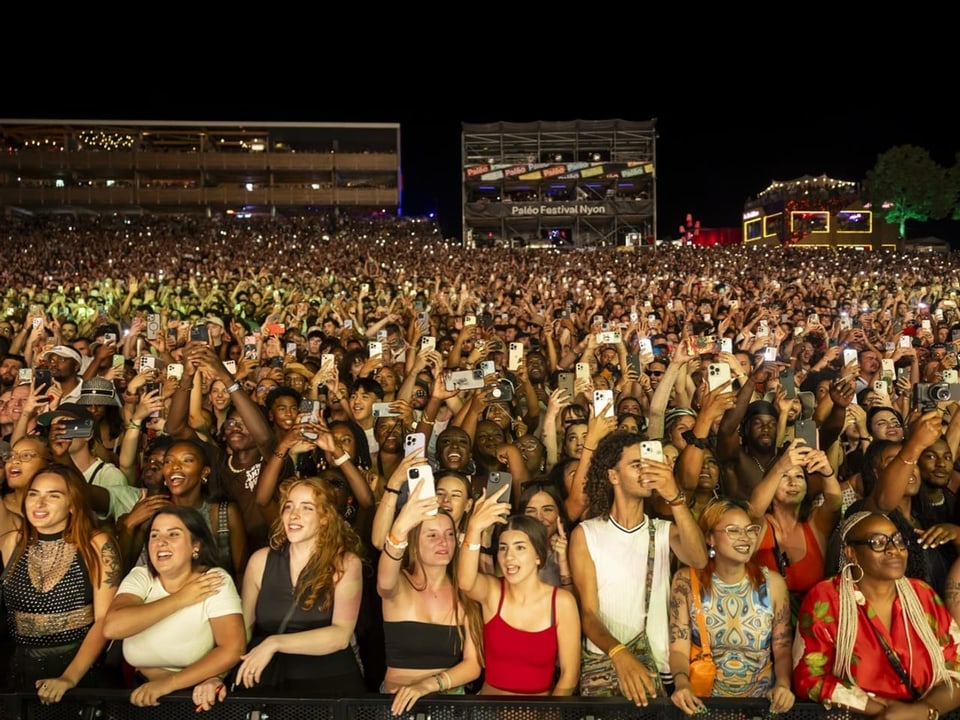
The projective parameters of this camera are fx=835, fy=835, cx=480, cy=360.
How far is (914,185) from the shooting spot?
56.4m

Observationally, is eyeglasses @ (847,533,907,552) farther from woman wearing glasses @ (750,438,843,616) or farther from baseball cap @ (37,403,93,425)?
baseball cap @ (37,403,93,425)

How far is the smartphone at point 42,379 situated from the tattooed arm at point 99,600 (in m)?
2.07

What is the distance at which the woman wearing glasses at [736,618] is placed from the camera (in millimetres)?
3211

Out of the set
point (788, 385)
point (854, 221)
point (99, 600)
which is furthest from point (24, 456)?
point (854, 221)

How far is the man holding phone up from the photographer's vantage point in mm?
3266

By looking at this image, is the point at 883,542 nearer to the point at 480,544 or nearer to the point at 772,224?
the point at 480,544

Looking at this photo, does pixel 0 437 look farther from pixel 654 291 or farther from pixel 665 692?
pixel 654 291

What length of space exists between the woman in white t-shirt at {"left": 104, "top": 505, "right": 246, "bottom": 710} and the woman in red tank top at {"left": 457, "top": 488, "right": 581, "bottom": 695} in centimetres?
91

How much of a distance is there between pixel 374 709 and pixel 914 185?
6268 centimetres

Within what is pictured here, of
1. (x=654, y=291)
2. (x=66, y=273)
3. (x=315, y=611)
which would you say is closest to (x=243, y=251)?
(x=66, y=273)

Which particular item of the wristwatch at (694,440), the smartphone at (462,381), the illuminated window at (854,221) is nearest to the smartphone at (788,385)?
the wristwatch at (694,440)

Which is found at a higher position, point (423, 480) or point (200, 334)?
point (200, 334)

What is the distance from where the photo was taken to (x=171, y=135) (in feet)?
175

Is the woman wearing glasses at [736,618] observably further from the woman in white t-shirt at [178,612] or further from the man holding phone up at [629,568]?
the woman in white t-shirt at [178,612]
